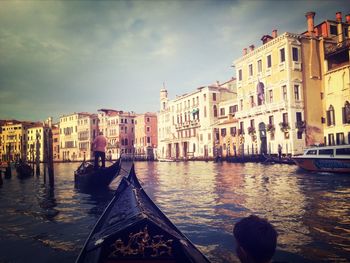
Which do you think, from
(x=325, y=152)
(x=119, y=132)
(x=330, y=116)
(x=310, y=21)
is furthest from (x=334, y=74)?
(x=119, y=132)

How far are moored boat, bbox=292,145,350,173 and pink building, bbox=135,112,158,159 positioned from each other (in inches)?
1628

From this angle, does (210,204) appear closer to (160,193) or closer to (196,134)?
(160,193)

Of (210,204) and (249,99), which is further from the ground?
(249,99)

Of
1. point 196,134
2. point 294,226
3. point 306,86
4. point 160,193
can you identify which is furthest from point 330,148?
point 196,134

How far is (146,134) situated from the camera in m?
56.3

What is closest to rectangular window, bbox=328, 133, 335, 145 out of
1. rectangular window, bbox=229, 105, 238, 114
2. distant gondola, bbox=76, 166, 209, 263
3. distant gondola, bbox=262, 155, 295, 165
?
distant gondola, bbox=262, 155, 295, 165

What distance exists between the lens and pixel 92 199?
29.8ft

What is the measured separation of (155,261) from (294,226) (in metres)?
3.66

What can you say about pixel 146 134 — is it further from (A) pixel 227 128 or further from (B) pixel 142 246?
(B) pixel 142 246

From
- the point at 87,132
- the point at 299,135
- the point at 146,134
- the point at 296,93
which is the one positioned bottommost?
the point at 299,135

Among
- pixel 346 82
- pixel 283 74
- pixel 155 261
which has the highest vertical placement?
pixel 283 74

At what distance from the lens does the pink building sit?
56.4 metres

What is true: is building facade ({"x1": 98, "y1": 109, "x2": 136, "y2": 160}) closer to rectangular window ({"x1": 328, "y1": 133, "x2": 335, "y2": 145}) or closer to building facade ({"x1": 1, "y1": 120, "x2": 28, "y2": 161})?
building facade ({"x1": 1, "y1": 120, "x2": 28, "y2": 161})

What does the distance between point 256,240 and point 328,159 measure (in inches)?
556
